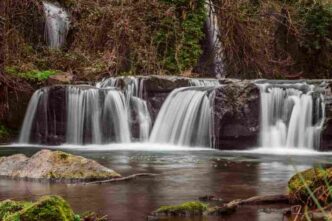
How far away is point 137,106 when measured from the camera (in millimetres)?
15961

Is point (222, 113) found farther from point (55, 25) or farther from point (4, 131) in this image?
point (55, 25)

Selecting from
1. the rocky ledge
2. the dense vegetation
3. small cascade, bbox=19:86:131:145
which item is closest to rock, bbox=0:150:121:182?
the rocky ledge

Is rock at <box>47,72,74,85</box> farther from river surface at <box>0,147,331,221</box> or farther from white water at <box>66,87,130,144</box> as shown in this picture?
river surface at <box>0,147,331,221</box>

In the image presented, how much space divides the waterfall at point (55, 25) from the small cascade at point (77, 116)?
5.70 meters

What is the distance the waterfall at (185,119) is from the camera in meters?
14.8

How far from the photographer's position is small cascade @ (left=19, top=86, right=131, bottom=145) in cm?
1555

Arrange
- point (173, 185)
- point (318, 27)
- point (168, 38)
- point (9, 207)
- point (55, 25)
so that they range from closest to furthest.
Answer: point (9, 207)
point (173, 185)
point (168, 38)
point (55, 25)
point (318, 27)

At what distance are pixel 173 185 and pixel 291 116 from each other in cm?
763

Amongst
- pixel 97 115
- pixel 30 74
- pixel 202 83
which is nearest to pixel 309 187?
pixel 97 115

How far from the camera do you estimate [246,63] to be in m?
22.6

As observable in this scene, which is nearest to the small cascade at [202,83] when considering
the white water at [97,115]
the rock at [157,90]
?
the rock at [157,90]

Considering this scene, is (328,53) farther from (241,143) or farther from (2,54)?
(2,54)

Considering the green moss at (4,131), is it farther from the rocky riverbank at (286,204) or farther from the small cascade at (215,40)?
the rocky riverbank at (286,204)

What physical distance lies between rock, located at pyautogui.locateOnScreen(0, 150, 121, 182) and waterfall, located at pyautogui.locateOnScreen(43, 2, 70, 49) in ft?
42.7
